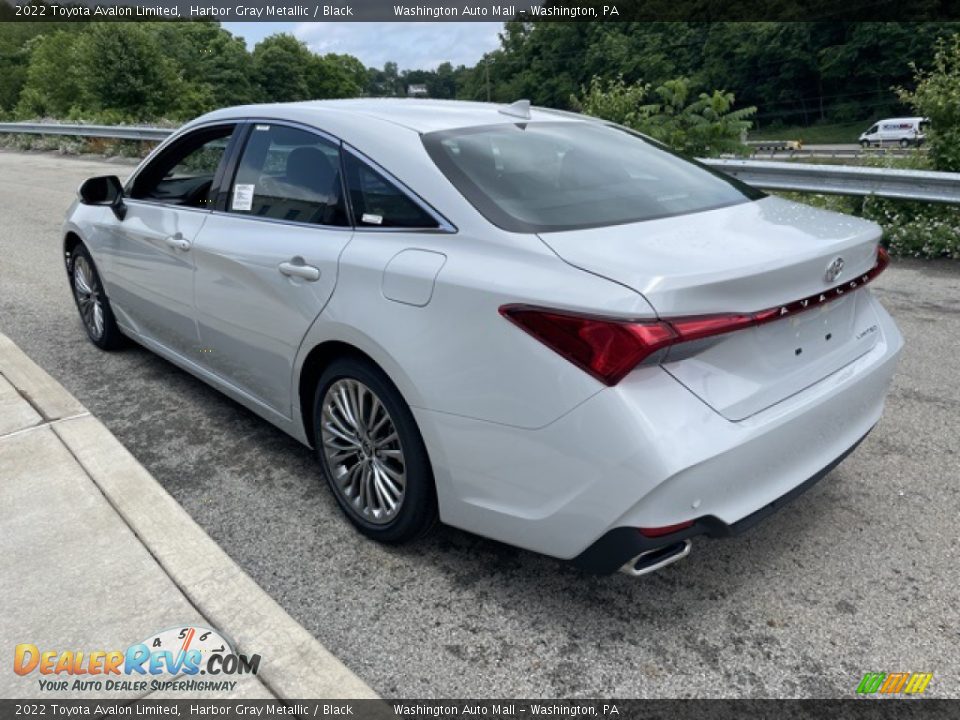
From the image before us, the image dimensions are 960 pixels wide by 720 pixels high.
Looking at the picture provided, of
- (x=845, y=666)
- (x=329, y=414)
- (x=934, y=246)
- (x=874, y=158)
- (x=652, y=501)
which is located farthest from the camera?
(x=874, y=158)

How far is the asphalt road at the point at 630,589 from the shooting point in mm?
2227

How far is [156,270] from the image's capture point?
4.01 m

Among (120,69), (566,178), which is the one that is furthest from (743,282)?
(120,69)

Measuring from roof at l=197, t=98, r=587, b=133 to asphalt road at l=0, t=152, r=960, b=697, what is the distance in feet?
5.17

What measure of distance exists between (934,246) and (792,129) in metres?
73.4

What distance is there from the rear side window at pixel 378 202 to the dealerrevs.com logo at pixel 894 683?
6.20 ft

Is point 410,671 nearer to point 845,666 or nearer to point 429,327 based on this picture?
point 429,327

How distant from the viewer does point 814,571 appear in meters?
2.63

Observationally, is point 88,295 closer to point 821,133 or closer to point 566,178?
point 566,178

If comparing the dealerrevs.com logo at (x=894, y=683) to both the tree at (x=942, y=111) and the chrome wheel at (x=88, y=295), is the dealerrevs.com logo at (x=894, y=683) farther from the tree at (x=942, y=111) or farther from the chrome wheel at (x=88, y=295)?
the tree at (x=942, y=111)

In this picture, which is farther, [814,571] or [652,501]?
[814,571]

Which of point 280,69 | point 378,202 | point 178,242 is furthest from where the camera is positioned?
point 280,69

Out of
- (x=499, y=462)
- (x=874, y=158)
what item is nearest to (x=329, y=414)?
(x=499, y=462)

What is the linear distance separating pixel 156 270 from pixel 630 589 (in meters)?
2.91
